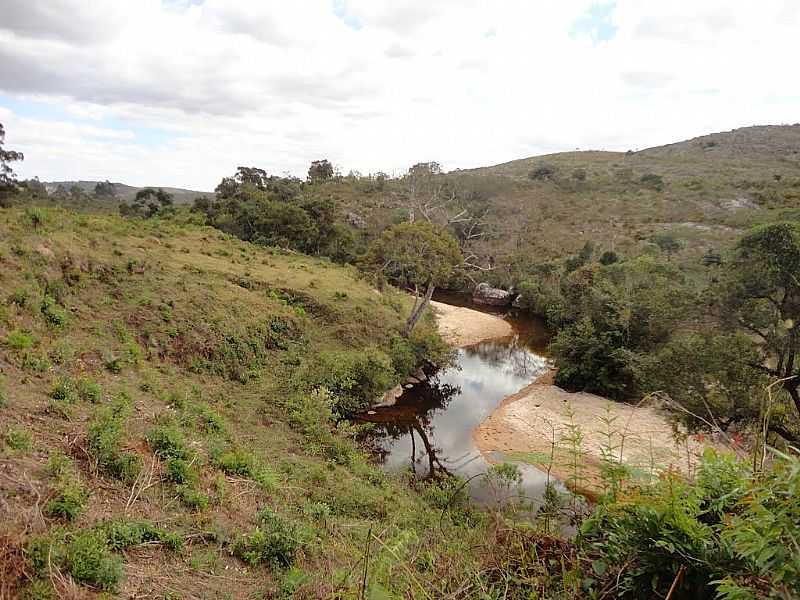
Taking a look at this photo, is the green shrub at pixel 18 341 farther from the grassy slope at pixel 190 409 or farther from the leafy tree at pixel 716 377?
the leafy tree at pixel 716 377

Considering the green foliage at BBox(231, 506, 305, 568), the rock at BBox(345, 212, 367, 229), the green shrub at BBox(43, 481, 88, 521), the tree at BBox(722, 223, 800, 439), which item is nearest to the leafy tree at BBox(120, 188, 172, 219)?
the rock at BBox(345, 212, 367, 229)

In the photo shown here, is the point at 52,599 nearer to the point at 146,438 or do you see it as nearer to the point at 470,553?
the point at 470,553

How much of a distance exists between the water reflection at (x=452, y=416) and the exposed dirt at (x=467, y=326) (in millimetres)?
2236

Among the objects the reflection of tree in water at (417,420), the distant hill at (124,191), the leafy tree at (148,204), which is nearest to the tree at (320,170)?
the distant hill at (124,191)

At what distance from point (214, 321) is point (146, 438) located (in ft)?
26.1

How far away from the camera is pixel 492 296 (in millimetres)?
40281

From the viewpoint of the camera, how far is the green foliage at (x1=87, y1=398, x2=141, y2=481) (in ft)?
21.6

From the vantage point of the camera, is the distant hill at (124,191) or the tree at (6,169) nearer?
the tree at (6,169)

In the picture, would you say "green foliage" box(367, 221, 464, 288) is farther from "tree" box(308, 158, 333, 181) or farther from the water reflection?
"tree" box(308, 158, 333, 181)

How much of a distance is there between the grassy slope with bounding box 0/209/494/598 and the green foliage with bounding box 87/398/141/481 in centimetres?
11

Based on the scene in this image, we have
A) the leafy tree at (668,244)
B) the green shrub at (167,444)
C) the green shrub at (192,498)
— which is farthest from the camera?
the leafy tree at (668,244)

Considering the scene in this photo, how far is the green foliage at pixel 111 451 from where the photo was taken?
6.57 meters

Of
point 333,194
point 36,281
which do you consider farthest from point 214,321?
point 333,194

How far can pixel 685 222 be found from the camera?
4900 centimetres
